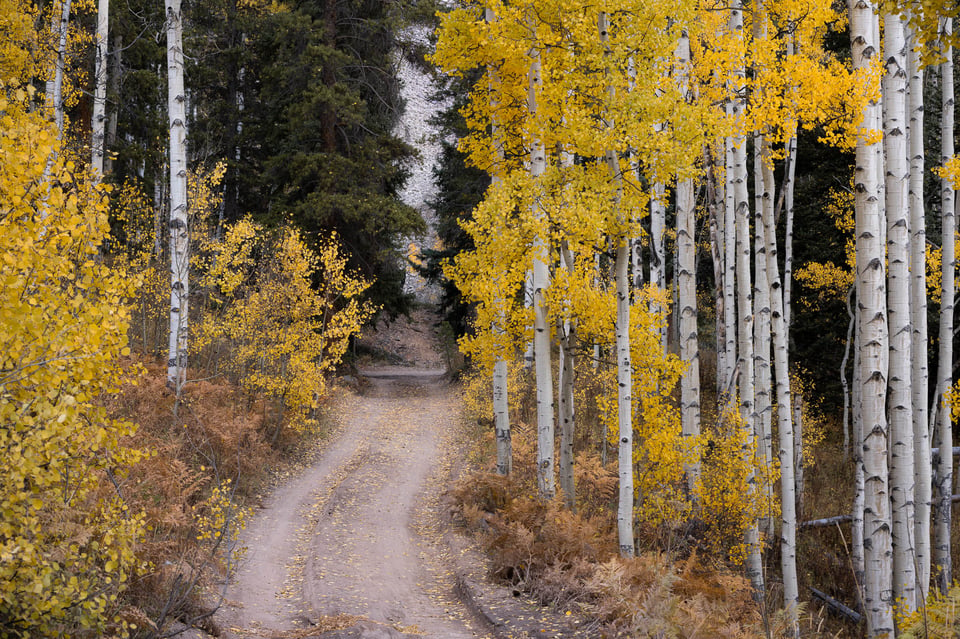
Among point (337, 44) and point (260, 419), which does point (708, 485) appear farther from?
point (337, 44)

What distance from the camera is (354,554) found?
8.91m

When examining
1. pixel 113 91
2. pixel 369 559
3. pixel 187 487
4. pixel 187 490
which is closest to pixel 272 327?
pixel 187 487

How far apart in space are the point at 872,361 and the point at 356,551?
6928 mm

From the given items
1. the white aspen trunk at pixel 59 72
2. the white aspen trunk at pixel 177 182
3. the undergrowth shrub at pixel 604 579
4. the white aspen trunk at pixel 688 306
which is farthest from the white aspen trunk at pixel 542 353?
the white aspen trunk at pixel 59 72

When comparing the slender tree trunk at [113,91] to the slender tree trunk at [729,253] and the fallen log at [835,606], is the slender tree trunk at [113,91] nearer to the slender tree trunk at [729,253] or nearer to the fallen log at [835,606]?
the slender tree trunk at [729,253]

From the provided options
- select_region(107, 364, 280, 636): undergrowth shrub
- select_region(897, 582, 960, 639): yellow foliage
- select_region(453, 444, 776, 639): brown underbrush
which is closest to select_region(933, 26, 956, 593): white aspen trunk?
select_region(453, 444, 776, 639): brown underbrush

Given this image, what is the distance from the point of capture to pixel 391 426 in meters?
18.9

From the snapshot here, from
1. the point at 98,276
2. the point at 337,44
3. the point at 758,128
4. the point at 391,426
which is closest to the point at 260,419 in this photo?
the point at 391,426

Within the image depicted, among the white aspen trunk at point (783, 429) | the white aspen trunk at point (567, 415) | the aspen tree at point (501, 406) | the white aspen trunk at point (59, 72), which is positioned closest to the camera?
the white aspen trunk at point (783, 429)

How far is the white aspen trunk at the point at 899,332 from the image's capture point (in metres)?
6.29

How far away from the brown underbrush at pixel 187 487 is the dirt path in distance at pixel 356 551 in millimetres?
479

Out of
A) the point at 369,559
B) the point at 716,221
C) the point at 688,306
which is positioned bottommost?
the point at 369,559

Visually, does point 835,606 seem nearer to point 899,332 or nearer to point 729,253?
point 729,253

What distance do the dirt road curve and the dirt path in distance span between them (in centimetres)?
2
